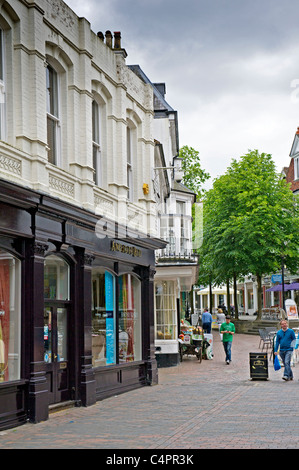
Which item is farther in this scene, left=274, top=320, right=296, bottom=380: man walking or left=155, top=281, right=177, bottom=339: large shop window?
left=155, top=281, right=177, bottom=339: large shop window

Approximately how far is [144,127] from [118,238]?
4.24m

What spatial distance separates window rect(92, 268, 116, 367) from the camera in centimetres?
1485

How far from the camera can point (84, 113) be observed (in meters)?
14.5

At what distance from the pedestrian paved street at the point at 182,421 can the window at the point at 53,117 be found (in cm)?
535

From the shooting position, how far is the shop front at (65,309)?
37.3 ft

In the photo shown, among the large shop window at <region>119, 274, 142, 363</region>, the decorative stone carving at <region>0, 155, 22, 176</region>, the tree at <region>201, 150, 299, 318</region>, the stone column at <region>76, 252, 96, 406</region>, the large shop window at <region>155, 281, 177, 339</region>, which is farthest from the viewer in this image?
the tree at <region>201, 150, 299, 318</region>

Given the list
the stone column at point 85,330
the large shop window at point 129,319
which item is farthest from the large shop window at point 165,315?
the stone column at point 85,330

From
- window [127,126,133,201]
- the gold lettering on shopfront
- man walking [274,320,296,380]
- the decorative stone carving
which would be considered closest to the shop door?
the gold lettering on shopfront

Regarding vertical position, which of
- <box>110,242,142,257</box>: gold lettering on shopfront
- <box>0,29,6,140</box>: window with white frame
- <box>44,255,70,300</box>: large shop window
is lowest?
<box>44,255,70,300</box>: large shop window

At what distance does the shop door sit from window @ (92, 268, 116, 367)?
117cm

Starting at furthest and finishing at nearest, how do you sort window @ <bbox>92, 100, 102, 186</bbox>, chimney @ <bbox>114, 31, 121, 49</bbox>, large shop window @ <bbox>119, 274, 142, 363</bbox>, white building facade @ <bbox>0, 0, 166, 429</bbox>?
chimney @ <bbox>114, 31, 121, 49</bbox>
large shop window @ <bbox>119, 274, 142, 363</bbox>
window @ <bbox>92, 100, 102, 186</bbox>
white building facade @ <bbox>0, 0, 166, 429</bbox>

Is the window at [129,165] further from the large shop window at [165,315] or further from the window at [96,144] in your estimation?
the large shop window at [165,315]

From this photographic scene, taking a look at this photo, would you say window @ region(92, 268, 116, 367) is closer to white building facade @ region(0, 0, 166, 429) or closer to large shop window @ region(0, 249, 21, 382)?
white building facade @ region(0, 0, 166, 429)
